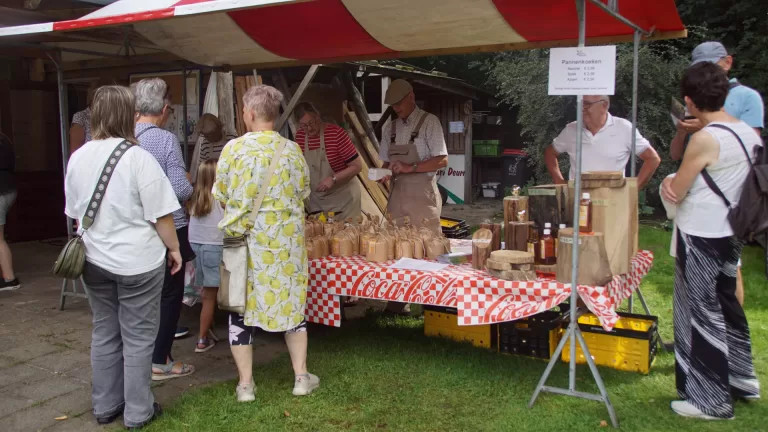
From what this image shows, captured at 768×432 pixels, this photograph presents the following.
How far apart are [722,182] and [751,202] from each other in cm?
16

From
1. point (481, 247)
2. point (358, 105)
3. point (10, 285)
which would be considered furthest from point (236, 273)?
point (358, 105)

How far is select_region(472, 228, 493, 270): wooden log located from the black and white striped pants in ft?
3.29

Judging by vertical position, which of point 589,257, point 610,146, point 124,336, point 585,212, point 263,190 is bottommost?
point 124,336

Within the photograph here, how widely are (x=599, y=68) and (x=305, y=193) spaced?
64.1 inches

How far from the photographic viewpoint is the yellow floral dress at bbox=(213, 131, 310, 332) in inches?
127

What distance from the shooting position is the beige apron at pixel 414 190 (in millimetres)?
4965

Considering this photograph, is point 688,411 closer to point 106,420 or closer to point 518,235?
point 518,235

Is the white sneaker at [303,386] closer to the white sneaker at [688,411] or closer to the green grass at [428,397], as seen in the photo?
the green grass at [428,397]

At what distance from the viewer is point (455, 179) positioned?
14.5 m

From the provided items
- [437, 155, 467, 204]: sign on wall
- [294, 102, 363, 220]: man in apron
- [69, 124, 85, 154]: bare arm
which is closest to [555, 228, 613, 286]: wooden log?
[294, 102, 363, 220]: man in apron

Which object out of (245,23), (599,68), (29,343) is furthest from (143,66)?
(599,68)

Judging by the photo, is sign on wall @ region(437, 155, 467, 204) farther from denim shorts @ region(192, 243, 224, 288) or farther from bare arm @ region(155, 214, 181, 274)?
bare arm @ region(155, 214, 181, 274)

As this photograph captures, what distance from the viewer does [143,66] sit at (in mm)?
6371

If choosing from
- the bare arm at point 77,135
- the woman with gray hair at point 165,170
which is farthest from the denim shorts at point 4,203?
the woman with gray hair at point 165,170
